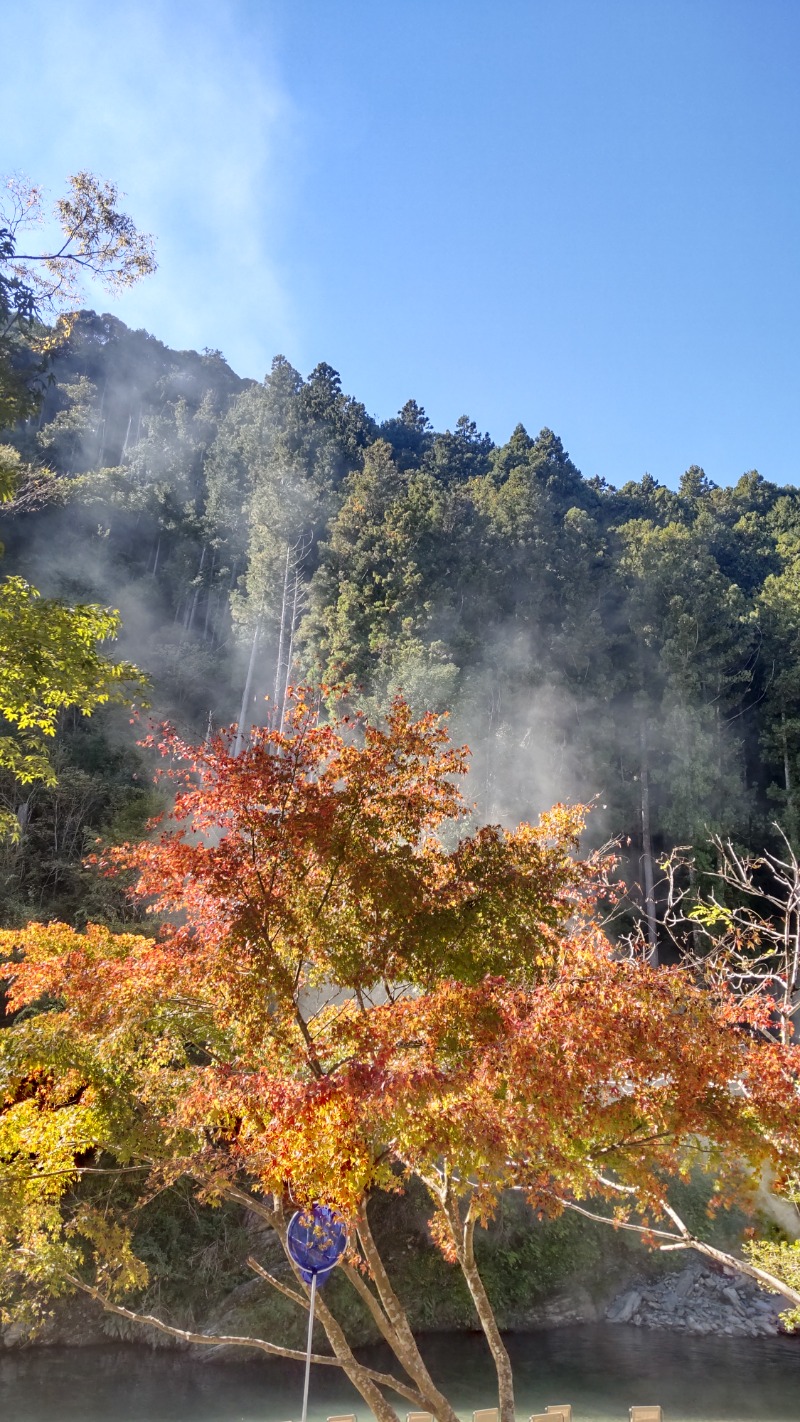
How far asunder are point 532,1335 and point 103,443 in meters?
35.2

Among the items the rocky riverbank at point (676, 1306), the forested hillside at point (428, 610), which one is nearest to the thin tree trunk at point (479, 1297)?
the rocky riverbank at point (676, 1306)

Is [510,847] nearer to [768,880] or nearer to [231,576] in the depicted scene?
[768,880]

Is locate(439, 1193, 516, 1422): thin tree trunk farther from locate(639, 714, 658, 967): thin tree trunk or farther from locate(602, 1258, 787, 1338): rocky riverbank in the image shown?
locate(639, 714, 658, 967): thin tree trunk

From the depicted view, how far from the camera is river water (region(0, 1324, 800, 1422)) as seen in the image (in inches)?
356

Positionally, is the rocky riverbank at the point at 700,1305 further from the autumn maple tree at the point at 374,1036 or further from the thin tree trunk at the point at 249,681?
the thin tree trunk at the point at 249,681

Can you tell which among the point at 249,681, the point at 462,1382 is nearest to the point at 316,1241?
the point at 462,1382

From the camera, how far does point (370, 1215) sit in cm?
1179

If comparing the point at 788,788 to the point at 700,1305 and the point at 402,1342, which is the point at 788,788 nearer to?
the point at 700,1305

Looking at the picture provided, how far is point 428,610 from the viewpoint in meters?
22.7

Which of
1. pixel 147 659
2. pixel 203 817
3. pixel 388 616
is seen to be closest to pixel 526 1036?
pixel 203 817

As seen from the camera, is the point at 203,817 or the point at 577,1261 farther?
the point at 577,1261

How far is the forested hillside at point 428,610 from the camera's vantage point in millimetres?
21531

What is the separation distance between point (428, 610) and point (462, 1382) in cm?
1662

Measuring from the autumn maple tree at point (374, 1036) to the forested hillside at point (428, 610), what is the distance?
389 inches
